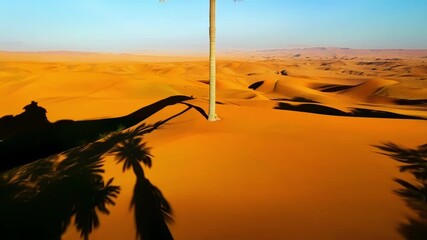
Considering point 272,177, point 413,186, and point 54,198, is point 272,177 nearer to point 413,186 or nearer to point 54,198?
point 413,186

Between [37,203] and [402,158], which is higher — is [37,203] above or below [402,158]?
below

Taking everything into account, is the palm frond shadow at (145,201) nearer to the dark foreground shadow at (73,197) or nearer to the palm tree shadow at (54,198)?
the dark foreground shadow at (73,197)

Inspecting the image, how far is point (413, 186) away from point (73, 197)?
741 cm

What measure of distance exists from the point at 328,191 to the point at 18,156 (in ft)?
41.8

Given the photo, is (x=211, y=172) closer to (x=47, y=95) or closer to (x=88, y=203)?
(x=88, y=203)

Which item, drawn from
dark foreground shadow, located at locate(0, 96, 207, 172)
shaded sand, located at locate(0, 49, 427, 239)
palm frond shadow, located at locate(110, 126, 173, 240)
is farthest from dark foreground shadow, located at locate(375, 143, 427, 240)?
dark foreground shadow, located at locate(0, 96, 207, 172)

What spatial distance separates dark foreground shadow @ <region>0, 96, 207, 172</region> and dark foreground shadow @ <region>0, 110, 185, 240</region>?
13.5 feet

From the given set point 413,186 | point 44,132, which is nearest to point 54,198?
point 413,186

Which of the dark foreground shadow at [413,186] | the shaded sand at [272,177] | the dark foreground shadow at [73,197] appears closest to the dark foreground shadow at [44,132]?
the shaded sand at [272,177]

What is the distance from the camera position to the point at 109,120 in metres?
17.9

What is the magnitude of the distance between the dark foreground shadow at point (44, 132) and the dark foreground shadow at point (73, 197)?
4124 mm

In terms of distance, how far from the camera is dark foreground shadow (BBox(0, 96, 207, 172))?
13.8 meters

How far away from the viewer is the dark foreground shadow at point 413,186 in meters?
5.32

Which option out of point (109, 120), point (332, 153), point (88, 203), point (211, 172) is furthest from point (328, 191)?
point (109, 120)
